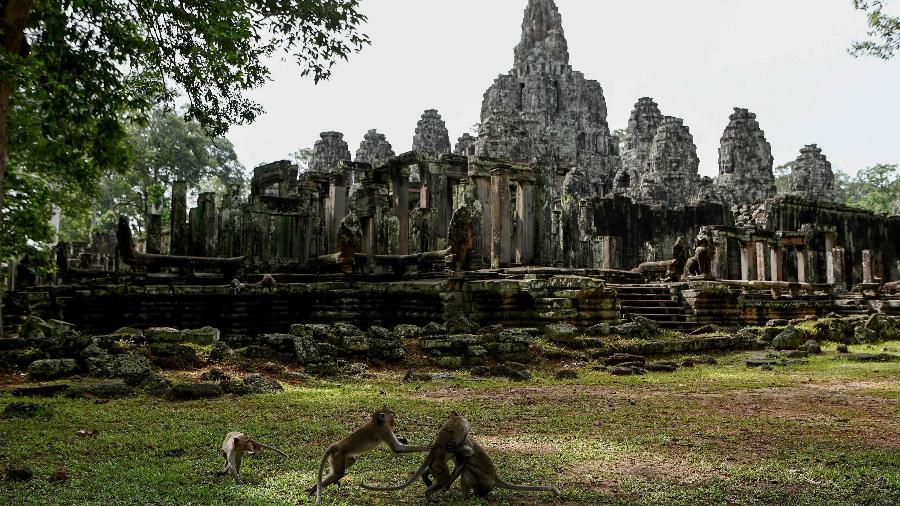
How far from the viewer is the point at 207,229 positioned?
19.5 metres

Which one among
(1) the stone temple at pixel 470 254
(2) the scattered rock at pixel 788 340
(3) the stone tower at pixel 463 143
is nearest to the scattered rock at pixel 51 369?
(1) the stone temple at pixel 470 254

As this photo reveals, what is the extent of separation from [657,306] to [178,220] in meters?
12.8

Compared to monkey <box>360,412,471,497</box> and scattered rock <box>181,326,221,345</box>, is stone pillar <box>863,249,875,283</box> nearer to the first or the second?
scattered rock <box>181,326,221,345</box>

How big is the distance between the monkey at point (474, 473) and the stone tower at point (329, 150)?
1465 inches

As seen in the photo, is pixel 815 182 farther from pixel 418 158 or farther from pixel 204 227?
pixel 204 227

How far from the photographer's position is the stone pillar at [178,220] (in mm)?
18766

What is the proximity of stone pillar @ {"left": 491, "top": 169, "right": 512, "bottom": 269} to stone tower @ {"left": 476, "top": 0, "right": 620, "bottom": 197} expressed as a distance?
29662mm

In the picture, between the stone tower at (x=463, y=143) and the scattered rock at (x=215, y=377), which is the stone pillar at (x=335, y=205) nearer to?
the scattered rock at (x=215, y=377)

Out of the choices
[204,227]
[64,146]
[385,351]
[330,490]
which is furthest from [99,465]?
[204,227]

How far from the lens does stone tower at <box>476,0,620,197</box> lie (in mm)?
50406

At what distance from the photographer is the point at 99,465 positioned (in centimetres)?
418

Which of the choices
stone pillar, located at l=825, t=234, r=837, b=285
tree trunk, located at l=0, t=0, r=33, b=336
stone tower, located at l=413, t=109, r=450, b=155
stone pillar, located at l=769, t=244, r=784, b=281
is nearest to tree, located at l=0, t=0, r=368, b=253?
tree trunk, located at l=0, t=0, r=33, b=336

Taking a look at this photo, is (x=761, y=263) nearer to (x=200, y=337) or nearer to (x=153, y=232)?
(x=153, y=232)

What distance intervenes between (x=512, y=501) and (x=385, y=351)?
6.30 m
